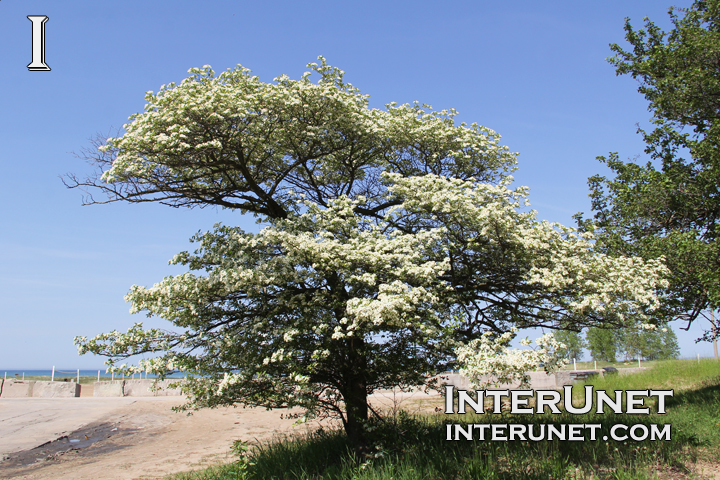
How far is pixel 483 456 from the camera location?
9109 mm

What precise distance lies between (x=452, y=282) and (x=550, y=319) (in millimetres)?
2331

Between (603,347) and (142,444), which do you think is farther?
(603,347)

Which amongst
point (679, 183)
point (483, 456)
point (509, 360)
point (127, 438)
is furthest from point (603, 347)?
point (509, 360)

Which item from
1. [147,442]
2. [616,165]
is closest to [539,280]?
[616,165]

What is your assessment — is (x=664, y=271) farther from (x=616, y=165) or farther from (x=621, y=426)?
(x=616, y=165)

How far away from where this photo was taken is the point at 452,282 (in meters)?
11.2

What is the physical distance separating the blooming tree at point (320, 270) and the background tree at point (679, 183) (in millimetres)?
2220

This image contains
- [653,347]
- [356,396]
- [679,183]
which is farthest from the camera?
[653,347]

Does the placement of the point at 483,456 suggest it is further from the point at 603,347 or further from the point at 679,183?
the point at 603,347

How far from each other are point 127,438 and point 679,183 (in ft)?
65.2

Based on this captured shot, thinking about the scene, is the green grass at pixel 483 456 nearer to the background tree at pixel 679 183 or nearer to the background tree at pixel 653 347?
the background tree at pixel 679 183

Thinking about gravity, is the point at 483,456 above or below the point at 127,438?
above

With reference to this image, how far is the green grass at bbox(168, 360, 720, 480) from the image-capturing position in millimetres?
8109

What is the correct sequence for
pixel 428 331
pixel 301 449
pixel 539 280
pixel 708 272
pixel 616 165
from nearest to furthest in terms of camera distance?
1. pixel 428 331
2. pixel 539 280
3. pixel 301 449
4. pixel 708 272
5. pixel 616 165
